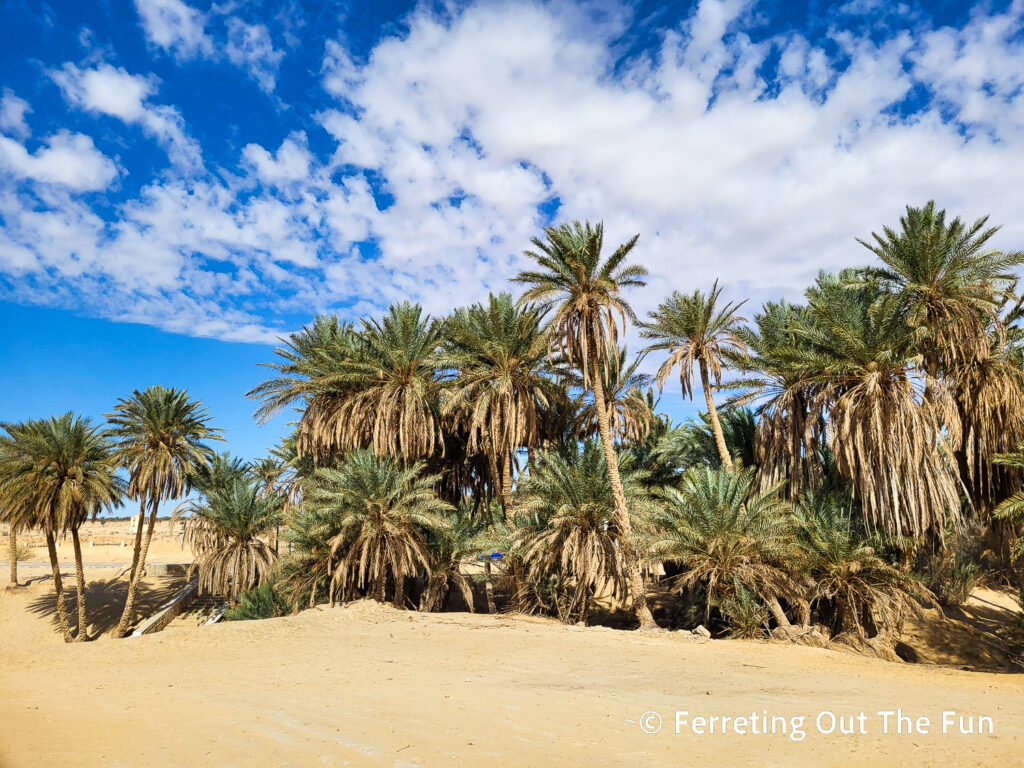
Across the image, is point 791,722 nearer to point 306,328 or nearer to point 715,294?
point 715,294

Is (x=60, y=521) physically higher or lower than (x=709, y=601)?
higher

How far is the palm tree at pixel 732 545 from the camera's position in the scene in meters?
15.5

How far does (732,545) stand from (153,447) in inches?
1000

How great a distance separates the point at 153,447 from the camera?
1037 inches

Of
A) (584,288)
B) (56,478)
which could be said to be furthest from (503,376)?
(56,478)

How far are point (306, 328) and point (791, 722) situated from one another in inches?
1025

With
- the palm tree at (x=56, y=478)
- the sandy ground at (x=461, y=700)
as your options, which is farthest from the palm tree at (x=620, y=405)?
the palm tree at (x=56, y=478)

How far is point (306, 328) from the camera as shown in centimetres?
2784

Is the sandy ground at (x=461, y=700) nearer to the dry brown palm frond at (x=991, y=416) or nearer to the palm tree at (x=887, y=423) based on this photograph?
the palm tree at (x=887, y=423)

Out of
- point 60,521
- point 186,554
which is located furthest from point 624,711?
point 186,554

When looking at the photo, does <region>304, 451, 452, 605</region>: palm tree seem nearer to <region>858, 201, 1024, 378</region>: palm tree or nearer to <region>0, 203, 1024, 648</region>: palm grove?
<region>0, 203, 1024, 648</region>: palm grove

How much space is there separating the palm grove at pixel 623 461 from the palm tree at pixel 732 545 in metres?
0.08

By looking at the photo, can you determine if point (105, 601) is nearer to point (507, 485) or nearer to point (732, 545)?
point (507, 485)

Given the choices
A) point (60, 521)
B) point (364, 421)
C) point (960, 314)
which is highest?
point (960, 314)
